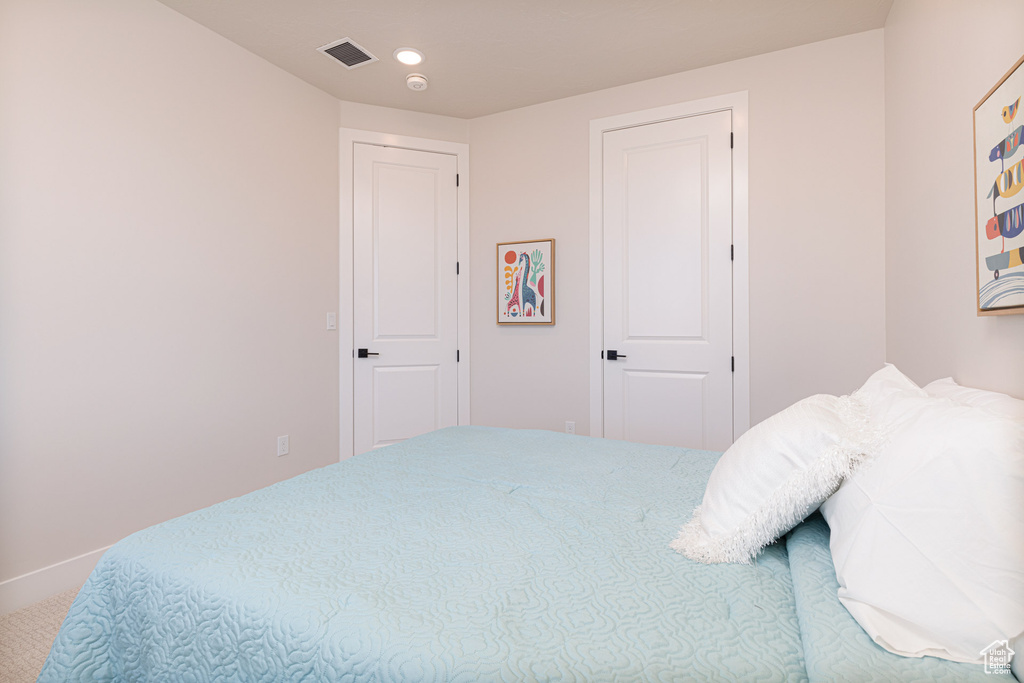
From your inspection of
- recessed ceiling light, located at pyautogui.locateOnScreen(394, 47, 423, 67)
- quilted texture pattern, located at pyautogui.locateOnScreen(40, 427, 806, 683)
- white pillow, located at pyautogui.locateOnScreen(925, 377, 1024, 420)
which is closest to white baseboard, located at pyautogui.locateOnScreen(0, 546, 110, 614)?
quilted texture pattern, located at pyautogui.locateOnScreen(40, 427, 806, 683)

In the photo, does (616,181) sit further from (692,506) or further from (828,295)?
(692,506)

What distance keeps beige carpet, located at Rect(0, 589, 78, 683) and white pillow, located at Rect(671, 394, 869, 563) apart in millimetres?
2036

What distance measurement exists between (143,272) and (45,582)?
1.35 meters

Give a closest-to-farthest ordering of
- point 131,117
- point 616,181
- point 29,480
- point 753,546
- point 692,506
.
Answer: point 753,546 < point 692,506 < point 29,480 < point 131,117 < point 616,181

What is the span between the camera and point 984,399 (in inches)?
42.6

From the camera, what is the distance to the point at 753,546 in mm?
998

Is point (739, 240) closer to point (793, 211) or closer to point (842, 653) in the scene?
point (793, 211)

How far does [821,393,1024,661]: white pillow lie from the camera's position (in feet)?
2.15

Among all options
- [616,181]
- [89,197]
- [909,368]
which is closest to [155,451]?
→ [89,197]

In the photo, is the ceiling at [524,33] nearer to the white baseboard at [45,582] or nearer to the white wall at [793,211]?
the white wall at [793,211]

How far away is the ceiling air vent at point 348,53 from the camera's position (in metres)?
2.76

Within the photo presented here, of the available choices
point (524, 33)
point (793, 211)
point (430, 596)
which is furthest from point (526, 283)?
point (430, 596)

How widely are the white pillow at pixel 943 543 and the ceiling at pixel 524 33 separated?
7.94 feet

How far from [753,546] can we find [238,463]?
9.00ft
